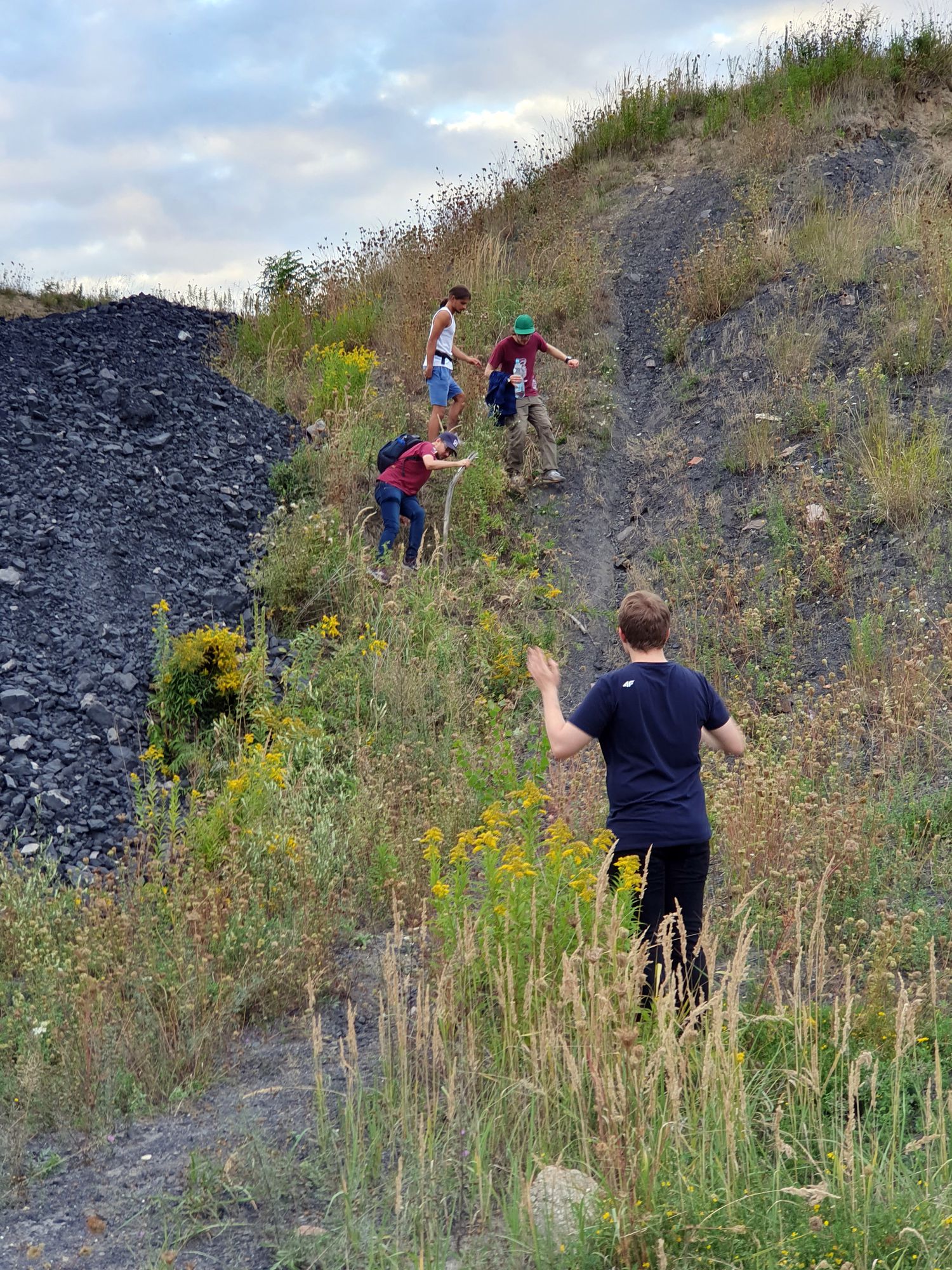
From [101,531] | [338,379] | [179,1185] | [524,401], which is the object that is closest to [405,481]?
[524,401]

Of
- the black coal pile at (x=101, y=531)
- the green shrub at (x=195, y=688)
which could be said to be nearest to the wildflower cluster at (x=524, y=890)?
the black coal pile at (x=101, y=531)

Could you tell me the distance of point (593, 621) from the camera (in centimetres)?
958

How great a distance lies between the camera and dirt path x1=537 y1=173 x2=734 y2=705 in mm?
9953

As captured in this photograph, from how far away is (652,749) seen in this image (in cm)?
391

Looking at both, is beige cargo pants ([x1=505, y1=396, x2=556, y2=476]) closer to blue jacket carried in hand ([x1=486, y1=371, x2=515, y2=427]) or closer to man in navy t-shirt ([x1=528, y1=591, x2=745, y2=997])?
blue jacket carried in hand ([x1=486, y1=371, x2=515, y2=427])

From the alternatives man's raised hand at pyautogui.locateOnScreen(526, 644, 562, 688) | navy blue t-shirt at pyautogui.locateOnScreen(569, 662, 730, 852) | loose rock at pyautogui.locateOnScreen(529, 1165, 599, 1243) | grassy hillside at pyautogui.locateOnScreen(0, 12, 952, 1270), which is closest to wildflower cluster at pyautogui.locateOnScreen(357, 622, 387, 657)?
grassy hillside at pyautogui.locateOnScreen(0, 12, 952, 1270)

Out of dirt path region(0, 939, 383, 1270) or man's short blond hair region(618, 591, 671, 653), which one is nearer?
dirt path region(0, 939, 383, 1270)

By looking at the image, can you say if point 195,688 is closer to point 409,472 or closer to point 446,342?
point 409,472

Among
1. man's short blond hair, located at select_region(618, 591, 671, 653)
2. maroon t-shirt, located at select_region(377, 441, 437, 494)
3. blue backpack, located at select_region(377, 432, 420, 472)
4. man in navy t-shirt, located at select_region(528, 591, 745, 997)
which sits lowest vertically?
man in navy t-shirt, located at select_region(528, 591, 745, 997)

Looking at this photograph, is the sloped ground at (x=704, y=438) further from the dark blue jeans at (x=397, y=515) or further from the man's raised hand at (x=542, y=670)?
the man's raised hand at (x=542, y=670)

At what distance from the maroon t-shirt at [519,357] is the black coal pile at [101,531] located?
7.85 ft

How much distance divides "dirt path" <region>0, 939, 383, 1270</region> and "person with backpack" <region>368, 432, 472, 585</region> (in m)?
5.55

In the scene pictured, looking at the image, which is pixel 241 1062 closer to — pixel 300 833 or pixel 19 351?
pixel 300 833

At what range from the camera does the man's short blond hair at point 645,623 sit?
3990 mm
